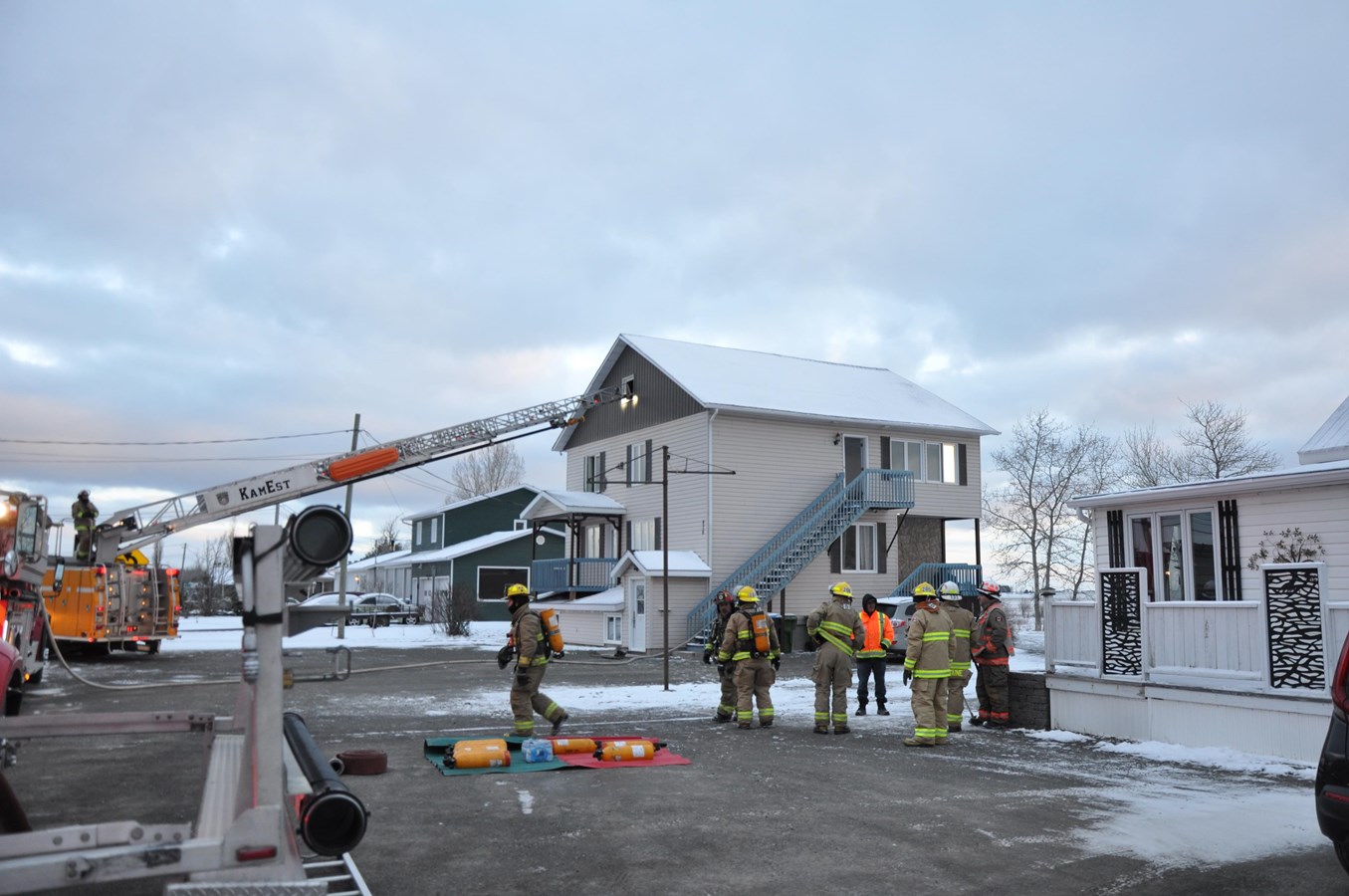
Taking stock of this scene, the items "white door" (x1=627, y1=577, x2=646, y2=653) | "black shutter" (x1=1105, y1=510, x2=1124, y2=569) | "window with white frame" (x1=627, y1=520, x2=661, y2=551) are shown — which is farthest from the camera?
"window with white frame" (x1=627, y1=520, x2=661, y2=551)

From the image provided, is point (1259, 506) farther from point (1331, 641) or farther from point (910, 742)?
point (910, 742)

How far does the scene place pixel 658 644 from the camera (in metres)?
28.8

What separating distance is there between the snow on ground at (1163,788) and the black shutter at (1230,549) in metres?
4.16

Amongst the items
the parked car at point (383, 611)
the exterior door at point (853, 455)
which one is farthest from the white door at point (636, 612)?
the parked car at point (383, 611)

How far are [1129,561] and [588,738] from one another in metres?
10.5

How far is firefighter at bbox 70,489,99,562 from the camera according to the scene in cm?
2112

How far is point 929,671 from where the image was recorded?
475 inches

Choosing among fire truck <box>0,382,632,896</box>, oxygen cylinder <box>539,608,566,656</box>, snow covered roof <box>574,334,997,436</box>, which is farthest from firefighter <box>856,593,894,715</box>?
snow covered roof <box>574,334,997,436</box>

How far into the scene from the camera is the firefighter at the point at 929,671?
11.9 metres

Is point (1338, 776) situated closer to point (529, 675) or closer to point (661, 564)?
point (529, 675)

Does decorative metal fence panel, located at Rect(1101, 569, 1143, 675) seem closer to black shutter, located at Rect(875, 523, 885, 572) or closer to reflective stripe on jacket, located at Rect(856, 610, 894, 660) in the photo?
reflective stripe on jacket, located at Rect(856, 610, 894, 660)

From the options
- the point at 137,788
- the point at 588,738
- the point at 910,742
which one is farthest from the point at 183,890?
the point at 910,742

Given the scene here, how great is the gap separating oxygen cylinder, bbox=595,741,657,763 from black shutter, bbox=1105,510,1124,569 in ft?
33.7

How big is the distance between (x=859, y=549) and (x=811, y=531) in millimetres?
2618
